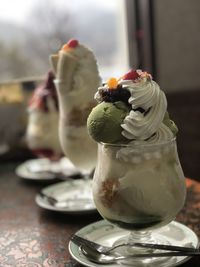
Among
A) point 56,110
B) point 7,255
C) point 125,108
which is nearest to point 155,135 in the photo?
point 125,108

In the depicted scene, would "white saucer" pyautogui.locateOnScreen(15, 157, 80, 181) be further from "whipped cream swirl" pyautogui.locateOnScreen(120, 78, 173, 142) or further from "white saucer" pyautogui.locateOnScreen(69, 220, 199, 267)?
"whipped cream swirl" pyautogui.locateOnScreen(120, 78, 173, 142)

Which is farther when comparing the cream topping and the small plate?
the small plate

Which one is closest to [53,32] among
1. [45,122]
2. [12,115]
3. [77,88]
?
A: [12,115]

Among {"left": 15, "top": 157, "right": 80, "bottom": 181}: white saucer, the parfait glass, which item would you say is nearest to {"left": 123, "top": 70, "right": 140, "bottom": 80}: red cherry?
the parfait glass

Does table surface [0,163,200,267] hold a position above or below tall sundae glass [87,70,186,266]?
below

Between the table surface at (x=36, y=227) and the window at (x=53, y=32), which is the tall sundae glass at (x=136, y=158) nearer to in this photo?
the table surface at (x=36, y=227)

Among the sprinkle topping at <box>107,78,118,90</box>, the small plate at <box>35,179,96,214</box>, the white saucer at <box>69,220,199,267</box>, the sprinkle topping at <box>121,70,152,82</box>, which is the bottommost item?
the small plate at <box>35,179,96,214</box>

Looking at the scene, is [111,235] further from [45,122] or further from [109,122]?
[45,122]

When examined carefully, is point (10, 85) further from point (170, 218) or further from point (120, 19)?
point (170, 218)
